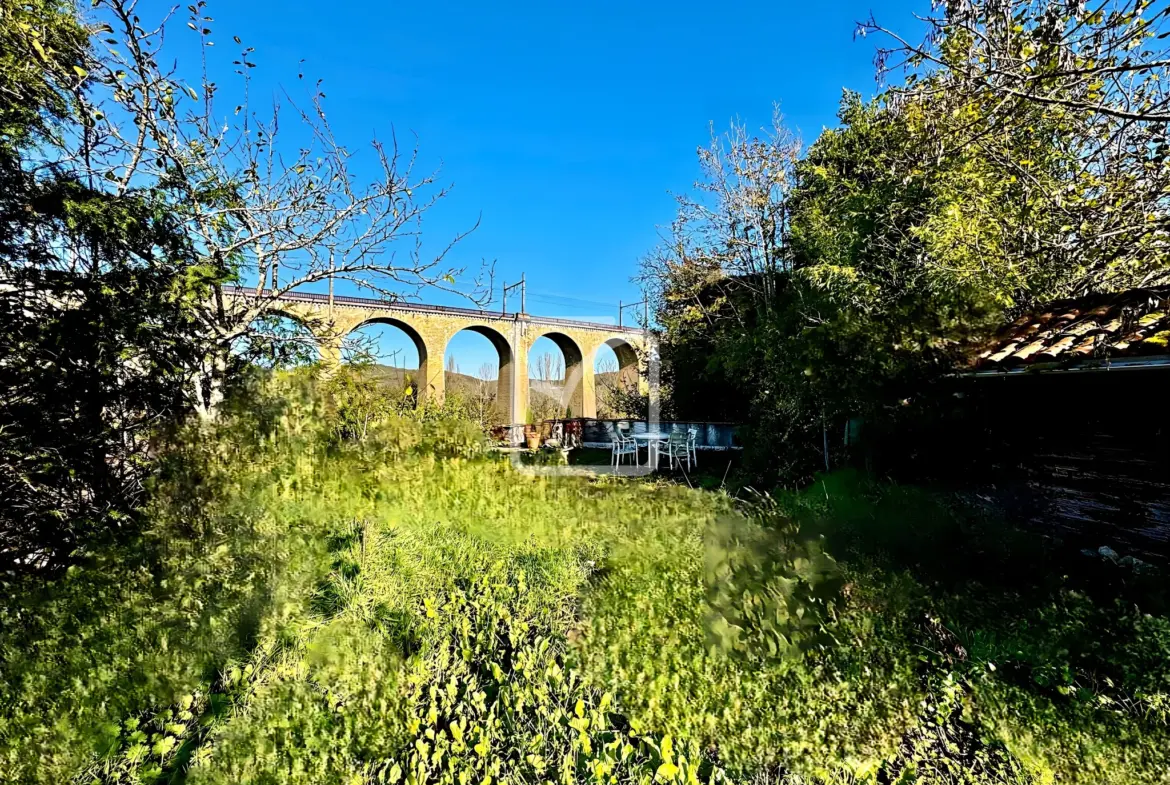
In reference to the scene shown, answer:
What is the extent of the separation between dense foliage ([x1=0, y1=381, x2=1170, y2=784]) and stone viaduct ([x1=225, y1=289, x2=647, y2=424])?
11932 millimetres

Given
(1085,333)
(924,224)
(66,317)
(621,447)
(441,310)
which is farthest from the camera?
(441,310)

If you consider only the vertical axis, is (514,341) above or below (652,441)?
above

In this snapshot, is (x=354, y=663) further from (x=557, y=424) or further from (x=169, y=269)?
(x=557, y=424)

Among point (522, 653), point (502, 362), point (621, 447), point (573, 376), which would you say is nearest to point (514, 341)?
point (502, 362)

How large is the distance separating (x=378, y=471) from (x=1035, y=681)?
3.52 m

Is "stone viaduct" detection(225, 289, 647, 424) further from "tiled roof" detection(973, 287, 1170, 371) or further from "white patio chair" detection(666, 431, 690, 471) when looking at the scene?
"tiled roof" detection(973, 287, 1170, 371)

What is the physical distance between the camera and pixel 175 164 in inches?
112

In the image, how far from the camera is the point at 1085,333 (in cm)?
381

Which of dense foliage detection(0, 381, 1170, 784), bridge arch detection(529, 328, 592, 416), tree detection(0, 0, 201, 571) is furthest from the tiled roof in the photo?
bridge arch detection(529, 328, 592, 416)

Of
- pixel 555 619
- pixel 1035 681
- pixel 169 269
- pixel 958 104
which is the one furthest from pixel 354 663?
pixel 958 104

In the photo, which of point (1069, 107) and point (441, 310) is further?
point (441, 310)

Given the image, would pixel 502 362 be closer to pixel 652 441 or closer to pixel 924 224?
pixel 652 441

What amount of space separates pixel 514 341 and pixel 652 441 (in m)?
13.3

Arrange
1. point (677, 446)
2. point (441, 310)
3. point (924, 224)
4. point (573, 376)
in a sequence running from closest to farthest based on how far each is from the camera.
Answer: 1. point (924, 224)
2. point (677, 446)
3. point (441, 310)
4. point (573, 376)
